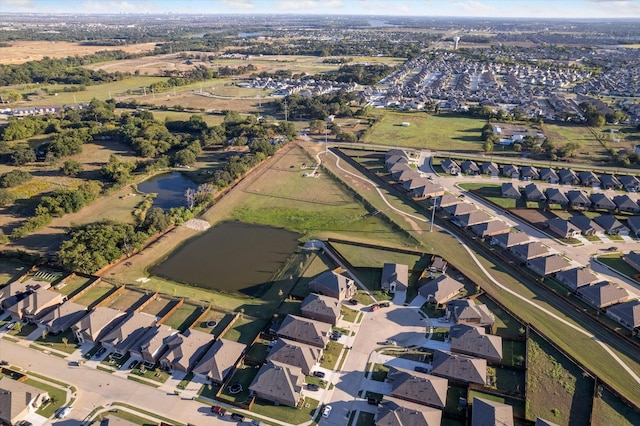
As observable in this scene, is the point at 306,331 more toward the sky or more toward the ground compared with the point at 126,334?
more toward the sky

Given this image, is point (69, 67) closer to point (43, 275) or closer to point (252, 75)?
point (252, 75)

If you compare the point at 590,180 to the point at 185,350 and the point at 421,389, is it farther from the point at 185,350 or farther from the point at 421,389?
the point at 185,350

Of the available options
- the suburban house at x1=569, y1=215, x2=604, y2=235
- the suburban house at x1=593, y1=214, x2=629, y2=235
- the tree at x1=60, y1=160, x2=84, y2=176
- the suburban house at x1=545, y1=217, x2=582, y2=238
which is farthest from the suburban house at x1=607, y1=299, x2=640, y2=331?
the tree at x1=60, y1=160, x2=84, y2=176

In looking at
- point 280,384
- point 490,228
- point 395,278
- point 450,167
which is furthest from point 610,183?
point 280,384

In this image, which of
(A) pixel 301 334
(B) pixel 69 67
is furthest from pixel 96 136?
(B) pixel 69 67

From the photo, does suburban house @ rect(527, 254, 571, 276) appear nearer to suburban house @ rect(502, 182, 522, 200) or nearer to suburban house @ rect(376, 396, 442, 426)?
suburban house @ rect(502, 182, 522, 200)
